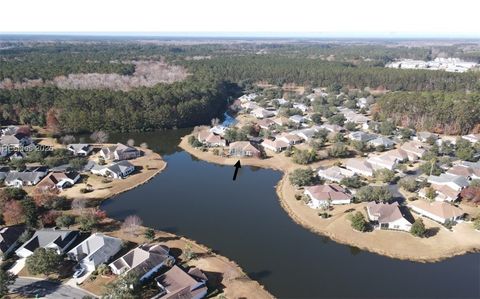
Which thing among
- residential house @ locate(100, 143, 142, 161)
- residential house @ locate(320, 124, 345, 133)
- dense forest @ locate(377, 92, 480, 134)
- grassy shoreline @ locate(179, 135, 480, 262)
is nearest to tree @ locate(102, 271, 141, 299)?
grassy shoreline @ locate(179, 135, 480, 262)

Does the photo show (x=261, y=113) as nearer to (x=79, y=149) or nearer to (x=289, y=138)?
(x=289, y=138)

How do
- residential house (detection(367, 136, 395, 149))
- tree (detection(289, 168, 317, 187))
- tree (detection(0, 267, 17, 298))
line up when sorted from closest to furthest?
1. tree (detection(0, 267, 17, 298))
2. tree (detection(289, 168, 317, 187))
3. residential house (detection(367, 136, 395, 149))

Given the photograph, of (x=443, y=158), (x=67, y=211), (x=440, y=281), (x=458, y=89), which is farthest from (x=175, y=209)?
(x=458, y=89)

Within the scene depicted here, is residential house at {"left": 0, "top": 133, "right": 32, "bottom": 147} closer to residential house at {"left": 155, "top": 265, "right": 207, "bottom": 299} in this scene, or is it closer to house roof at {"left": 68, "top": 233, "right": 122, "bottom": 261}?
house roof at {"left": 68, "top": 233, "right": 122, "bottom": 261}

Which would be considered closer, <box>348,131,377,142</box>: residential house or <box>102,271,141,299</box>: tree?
<box>102,271,141,299</box>: tree

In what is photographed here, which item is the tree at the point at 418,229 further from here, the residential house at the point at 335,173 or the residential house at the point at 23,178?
the residential house at the point at 23,178

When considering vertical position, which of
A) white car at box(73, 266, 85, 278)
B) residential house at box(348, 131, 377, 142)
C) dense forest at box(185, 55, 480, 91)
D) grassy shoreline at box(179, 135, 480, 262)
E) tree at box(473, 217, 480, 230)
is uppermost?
dense forest at box(185, 55, 480, 91)

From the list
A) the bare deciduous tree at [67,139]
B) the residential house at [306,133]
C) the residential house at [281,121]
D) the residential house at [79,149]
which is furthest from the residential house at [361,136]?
the bare deciduous tree at [67,139]

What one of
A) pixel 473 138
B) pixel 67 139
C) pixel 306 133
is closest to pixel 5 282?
pixel 67 139
